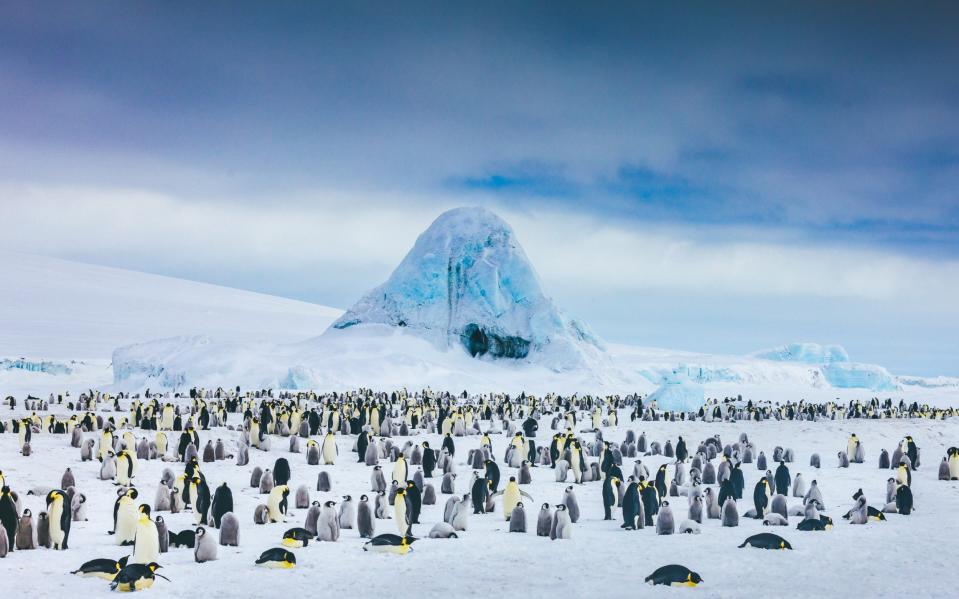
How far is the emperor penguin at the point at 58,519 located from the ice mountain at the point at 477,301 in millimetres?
36751

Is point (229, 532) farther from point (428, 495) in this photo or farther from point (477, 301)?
point (477, 301)

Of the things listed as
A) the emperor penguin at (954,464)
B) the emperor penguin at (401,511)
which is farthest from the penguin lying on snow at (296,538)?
the emperor penguin at (954,464)

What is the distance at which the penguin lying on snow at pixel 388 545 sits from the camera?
9.70 m

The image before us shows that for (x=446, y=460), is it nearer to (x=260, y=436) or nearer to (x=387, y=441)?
(x=387, y=441)

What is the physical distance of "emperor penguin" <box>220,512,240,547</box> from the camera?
995cm

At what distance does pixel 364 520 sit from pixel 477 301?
3654 cm

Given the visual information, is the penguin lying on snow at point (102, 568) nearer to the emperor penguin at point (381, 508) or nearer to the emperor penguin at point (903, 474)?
the emperor penguin at point (381, 508)

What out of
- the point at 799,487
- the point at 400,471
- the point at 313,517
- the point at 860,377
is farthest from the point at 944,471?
the point at 860,377

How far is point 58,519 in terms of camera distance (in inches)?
369

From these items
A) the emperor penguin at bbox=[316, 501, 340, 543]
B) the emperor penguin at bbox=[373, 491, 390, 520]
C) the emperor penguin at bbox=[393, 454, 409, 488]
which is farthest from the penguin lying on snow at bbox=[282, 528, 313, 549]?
the emperor penguin at bbox=[393, 454, 409, 488]

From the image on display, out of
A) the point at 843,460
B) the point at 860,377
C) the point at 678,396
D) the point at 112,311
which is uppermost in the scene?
the point at 112,311

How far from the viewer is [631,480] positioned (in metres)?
12.4

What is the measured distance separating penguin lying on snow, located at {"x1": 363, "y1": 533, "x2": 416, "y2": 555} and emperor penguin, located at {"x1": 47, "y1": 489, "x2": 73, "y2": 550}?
3.44m

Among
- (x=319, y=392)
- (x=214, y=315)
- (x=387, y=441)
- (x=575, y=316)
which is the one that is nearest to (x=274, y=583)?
(x=387, y=441)
